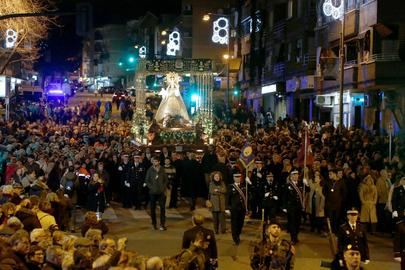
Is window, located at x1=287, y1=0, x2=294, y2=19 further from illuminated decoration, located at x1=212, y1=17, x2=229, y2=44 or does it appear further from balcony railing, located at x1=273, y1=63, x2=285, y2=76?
illuminated decoration, located at x1=212, y1=17, x2=229, y2=44

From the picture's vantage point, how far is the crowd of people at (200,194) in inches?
334

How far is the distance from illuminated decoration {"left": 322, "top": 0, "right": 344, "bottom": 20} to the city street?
1693 centimetres

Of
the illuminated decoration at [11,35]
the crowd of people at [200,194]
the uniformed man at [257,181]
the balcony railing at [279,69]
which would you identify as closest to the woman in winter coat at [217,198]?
the crowd of people at [200,194]

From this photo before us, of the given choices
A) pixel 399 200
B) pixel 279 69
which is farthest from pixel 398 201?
pixel 279 69

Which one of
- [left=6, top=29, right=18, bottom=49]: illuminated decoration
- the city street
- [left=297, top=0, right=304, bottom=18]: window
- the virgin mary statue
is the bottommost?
the city street

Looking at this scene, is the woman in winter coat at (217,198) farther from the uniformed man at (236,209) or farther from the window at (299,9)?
the window at (299,9)

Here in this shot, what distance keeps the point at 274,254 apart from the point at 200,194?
12820 millimetres

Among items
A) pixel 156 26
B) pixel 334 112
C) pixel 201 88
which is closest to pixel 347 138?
pixel 201 88

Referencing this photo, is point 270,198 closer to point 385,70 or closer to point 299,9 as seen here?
point 385,70

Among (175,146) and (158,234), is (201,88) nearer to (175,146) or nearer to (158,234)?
(175,146)

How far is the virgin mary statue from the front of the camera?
108 ft

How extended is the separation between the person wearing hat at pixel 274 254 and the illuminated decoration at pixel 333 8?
84.4ft

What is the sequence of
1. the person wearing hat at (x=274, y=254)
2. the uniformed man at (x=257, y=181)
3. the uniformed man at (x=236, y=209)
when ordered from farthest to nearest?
the uniformed man at (x=257, y=181), the uniformed man at (x=236, y=209), the person wearing hat at (x=274, y=254)

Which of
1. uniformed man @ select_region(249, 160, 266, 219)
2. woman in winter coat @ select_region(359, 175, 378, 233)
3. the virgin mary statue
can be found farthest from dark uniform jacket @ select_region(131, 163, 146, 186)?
the virgin mary statue
